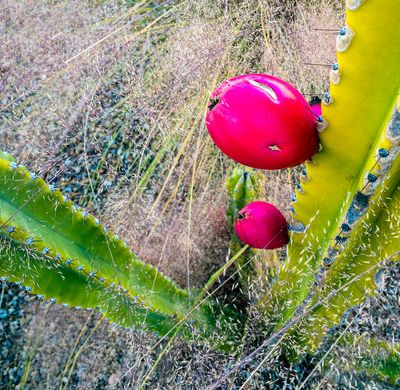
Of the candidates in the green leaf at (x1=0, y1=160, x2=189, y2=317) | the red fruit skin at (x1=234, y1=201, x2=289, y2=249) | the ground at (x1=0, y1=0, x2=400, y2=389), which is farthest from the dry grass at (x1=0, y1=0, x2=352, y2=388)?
the red fruit skin at (x1=234, y1=201, x2=289, y2=249)

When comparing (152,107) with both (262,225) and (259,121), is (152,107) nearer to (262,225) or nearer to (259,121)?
(262,225)

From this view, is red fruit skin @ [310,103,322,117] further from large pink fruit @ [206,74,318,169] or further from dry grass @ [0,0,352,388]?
dry grass @ [0,0,352,388]

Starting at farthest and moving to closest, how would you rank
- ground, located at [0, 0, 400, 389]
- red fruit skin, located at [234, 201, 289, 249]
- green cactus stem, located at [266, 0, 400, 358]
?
ground, located at [0, 0, 400, 389], red fruit skin, located at [234, 201, 289, 249], green cactus stem, located at [266, 0, 400, 358]

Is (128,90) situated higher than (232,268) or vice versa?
(128,90)

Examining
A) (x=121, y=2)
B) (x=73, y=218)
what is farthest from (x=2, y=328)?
(x=121, y=2)

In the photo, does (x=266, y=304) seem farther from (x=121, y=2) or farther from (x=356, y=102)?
(x=121, y=2)

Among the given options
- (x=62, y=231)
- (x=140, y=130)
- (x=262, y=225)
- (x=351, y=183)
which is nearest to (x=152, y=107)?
(x=140, y=130)

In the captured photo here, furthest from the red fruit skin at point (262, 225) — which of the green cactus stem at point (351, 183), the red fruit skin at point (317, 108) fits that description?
the red fruit skin at point (317, 108)
